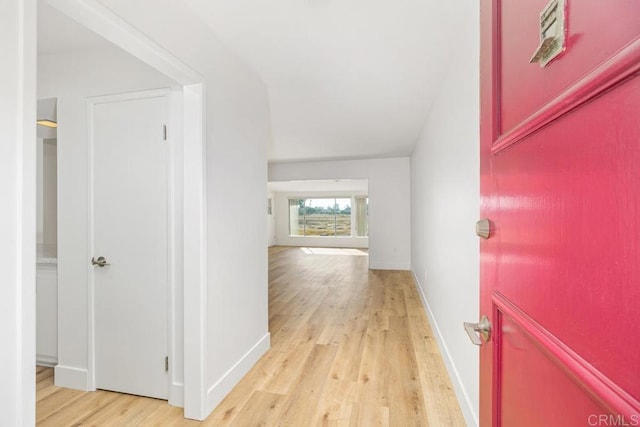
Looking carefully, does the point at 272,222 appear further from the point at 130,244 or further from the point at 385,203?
the point at 130,244

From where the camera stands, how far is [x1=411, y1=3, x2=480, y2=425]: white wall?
158 centimetres

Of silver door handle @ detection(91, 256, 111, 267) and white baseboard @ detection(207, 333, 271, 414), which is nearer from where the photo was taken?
white baseboard @ detection(207, 333, 271, 414)

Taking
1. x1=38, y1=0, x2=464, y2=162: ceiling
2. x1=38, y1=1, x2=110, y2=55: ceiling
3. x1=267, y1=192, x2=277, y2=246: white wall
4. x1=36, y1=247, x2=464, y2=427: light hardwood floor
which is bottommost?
x1=36, y1=247, x2=464, y2=427: light hardwood floor

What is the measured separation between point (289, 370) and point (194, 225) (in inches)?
54.0

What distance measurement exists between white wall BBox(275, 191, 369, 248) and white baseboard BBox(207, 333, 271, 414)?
8.47 meters

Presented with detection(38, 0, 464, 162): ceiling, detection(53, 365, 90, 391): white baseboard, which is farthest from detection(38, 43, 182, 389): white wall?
detection(38, 0, 464, 162): ceiling

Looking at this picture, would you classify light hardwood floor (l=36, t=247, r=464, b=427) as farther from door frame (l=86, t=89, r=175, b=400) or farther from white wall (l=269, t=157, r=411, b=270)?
white wall (l=269, t=157, r=411, b=270)

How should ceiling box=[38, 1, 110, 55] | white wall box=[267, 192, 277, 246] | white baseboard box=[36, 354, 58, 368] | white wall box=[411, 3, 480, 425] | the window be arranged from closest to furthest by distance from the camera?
white wall box=[411, 3, 480, 425]
ceiling box=[38, 1, 110, 55]
white baseboard box=[36, 354, 58, 368]
the window
white wall box=[267, 192, 277, 246]

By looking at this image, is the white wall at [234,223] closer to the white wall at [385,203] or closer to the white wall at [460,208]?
the white wall at [460,208]

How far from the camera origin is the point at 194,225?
1.76m

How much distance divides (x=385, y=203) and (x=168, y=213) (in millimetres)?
5020
